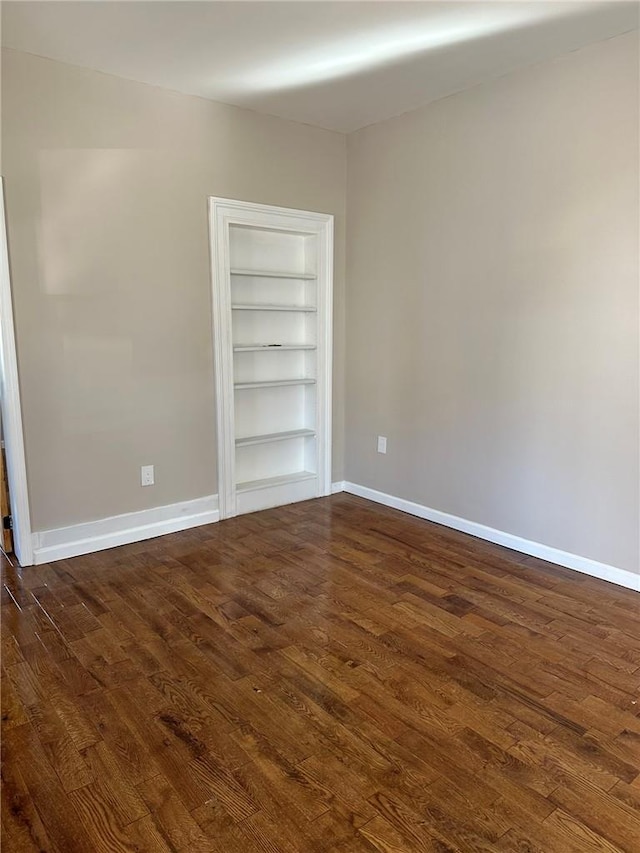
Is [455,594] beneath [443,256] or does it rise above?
beneath

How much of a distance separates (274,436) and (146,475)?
102 centimetres

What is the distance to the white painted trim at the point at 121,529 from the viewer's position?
3.29 m

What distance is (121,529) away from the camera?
11.6 ft

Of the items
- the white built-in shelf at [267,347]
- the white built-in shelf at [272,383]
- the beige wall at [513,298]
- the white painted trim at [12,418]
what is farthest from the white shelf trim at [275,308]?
the white painted trim at [12,418]

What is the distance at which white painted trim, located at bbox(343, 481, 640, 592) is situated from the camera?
118 inches

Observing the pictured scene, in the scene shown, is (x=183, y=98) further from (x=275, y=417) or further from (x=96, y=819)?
(x=96, y=819)

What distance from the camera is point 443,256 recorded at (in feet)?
12.1

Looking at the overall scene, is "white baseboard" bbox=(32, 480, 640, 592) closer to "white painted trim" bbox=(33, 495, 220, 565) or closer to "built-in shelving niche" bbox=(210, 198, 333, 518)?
"white painted trim" bbox=(33, 495, 220, 565)

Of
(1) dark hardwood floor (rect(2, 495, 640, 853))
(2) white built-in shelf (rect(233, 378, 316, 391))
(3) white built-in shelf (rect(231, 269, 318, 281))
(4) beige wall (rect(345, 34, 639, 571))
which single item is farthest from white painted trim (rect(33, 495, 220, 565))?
(3) white built-in shelf (rect(231, 269, 318, 281))

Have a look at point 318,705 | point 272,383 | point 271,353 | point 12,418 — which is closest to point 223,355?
point 272,383

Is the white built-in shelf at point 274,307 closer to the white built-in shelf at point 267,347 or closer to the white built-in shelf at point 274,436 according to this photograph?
the white built-in shelf at point 267,347

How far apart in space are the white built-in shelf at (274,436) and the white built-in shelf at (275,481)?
292 mm

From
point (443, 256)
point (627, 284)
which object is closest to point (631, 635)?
point (627, 284)

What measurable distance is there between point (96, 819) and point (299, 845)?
562 mm
